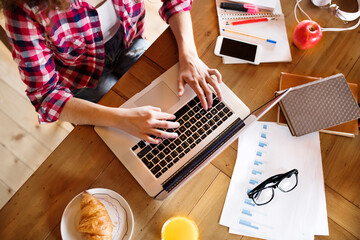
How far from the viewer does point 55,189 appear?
2.69 feet

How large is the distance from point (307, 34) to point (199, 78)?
384mm

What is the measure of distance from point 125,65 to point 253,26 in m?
0.56

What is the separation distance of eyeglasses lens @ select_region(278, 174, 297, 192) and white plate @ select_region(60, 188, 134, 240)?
0.46m

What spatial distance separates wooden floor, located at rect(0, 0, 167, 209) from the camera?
1.58m

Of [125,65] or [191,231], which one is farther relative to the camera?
[125,65]

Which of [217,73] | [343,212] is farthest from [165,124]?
[343,212]

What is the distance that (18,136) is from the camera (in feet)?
5.36

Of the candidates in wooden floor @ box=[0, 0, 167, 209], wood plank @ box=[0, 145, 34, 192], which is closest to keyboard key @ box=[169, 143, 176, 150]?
wooden floor @ box=[0, 0, 167, 209]

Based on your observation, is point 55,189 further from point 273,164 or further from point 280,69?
point 280,69

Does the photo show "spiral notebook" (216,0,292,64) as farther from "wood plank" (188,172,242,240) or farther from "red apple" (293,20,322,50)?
"wood plank" (188,172,242,240)

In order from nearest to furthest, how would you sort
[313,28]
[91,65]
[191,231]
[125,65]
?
[191,231] < [313,28] < [91,65] < [125,65]

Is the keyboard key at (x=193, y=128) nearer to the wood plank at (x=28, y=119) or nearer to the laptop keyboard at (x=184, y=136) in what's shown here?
the laptop keyboard at (x=184, y=136)

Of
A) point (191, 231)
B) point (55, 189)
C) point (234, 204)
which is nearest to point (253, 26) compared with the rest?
point (234, 204)

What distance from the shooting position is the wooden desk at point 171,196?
0.80m
